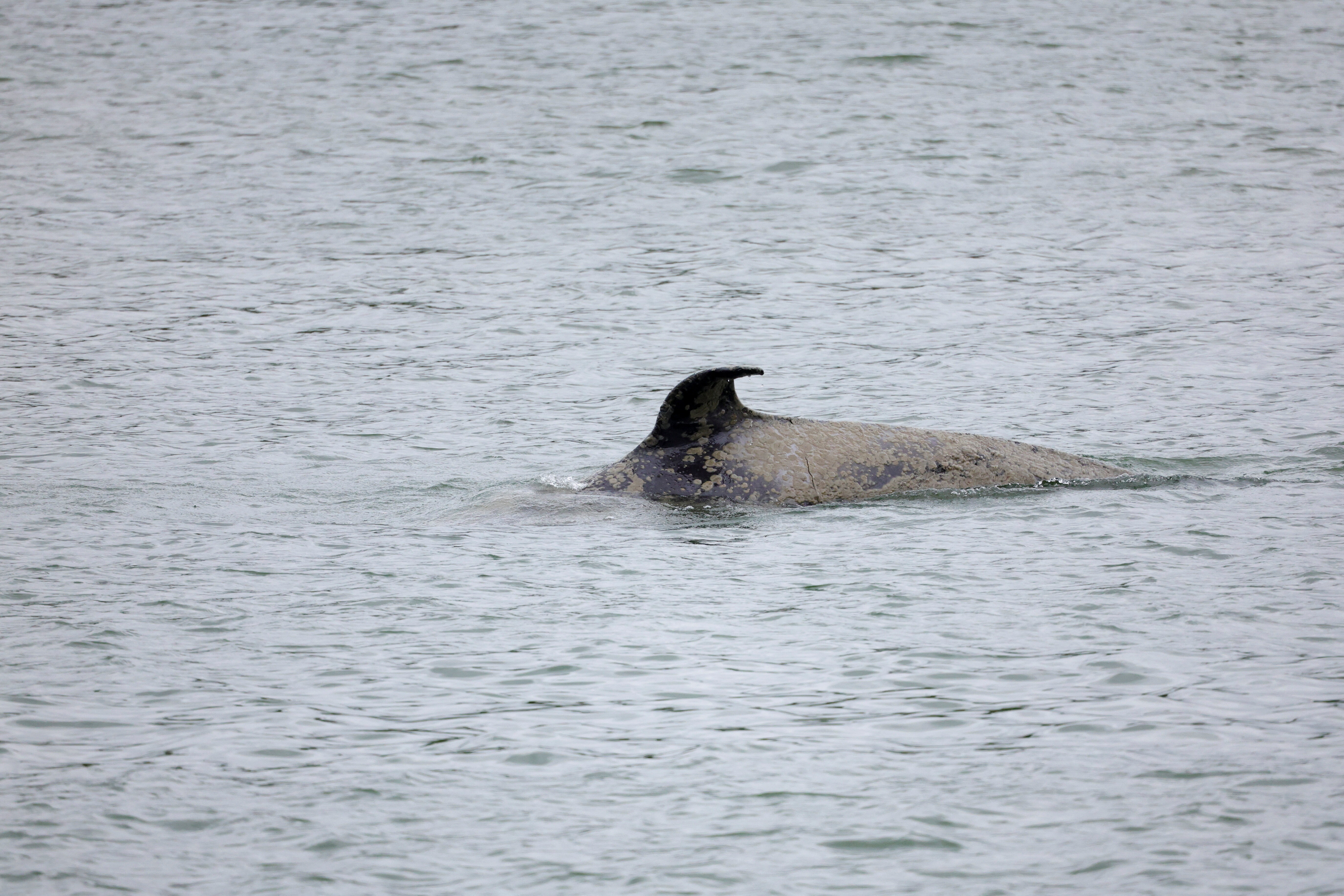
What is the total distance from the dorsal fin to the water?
2.05 ft

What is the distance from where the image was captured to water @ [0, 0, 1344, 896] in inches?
269

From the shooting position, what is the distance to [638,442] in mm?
14344

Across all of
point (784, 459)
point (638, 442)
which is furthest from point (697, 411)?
→ point (638, 442)

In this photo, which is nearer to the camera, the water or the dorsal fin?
the water

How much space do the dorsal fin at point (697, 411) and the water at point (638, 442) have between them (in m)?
0.63

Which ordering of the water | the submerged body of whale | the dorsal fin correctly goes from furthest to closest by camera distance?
the submerged body of whale
the dorsal fin
the water

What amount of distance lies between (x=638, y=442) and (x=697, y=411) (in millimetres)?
2916

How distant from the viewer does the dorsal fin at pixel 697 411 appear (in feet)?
36.9

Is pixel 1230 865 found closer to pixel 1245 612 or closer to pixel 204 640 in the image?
pixel 1245 612

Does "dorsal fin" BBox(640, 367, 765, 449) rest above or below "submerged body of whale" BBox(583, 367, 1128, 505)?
above

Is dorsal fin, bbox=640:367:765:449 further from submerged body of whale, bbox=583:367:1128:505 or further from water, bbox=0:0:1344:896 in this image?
water, bbox=0:0:1344:896

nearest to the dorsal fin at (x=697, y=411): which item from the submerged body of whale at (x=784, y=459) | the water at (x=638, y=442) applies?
the submerged body of whale at (x=784, y=459)

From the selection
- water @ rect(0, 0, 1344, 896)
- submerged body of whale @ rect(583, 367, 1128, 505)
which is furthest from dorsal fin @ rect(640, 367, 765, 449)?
water @ rect(0, 0, 1344, 896)

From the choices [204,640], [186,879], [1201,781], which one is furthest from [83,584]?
[1201,781]
